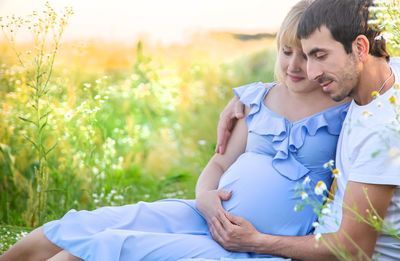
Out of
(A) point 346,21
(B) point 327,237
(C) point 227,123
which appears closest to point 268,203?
(B) point 327,237

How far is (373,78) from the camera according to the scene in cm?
208

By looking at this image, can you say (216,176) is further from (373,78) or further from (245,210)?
(373,78)

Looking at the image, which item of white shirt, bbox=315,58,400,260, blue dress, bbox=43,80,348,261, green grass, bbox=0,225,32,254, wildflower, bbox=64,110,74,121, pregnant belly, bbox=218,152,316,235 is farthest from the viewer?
wildflower, bbox=64,110,74,121

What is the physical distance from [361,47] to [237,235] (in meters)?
1.01

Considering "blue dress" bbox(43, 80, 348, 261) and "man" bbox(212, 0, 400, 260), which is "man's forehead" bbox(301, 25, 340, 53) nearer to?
"man" bbox(212, 0, 400, 260)

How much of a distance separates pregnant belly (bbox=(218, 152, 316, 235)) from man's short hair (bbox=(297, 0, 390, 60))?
73 centimetres

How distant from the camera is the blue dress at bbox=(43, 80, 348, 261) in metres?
2.18

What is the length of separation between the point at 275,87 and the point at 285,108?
0.68ft

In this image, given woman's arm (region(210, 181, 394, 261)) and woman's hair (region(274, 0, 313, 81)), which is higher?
woman's hair (region(274, 0, 313, 81))

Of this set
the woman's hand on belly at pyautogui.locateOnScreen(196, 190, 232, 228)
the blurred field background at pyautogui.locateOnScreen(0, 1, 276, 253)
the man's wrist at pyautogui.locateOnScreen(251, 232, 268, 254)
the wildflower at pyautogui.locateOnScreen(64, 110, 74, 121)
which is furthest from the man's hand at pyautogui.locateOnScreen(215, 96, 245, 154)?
the wildflower at pyautogui.locateOnScreen(64, 110, 74, 121)

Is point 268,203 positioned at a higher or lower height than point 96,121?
lower

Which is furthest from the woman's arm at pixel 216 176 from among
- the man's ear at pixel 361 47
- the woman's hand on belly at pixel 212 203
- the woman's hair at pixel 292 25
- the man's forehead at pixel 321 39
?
the man's ear at pixel 361 47

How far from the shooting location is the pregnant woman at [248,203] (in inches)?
86.0

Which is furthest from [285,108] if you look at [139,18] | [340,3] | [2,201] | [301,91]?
[139,18]
